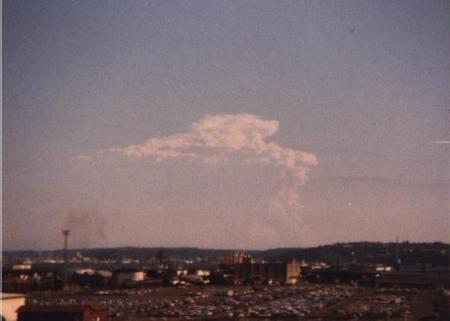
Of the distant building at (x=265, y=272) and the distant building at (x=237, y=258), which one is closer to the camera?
the distant building at (x=265, y=272)

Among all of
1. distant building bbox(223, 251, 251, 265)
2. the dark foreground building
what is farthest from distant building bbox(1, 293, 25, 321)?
distant building bbox(223, 251, 251, 265)

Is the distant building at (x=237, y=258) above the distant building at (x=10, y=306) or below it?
below

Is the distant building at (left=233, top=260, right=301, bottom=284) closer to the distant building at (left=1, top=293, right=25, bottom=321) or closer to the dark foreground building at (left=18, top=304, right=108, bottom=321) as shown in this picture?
the dark foreground building at (left=18, top=304, right=108, bottom=321)

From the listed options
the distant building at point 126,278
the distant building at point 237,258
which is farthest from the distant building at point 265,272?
the distant building at point 126,278

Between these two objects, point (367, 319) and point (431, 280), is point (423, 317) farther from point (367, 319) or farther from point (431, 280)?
point (431, 280)

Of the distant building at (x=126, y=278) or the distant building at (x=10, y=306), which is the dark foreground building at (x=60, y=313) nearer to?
the distant building at (x=10, y=306)
